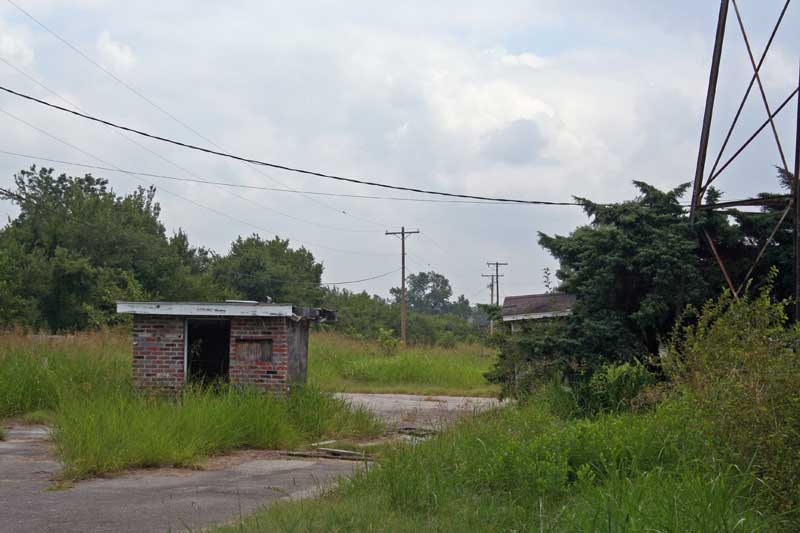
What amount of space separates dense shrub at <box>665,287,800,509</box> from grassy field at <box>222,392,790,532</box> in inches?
10.0

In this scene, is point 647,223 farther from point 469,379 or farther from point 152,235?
point 152,235

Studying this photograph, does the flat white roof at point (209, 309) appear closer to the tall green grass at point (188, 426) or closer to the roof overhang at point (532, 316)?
the tall green grass at point (188, 426)

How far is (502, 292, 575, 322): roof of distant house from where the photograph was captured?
18484 millimetres

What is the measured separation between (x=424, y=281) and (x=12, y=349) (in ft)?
341

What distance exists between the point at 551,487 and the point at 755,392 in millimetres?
2311

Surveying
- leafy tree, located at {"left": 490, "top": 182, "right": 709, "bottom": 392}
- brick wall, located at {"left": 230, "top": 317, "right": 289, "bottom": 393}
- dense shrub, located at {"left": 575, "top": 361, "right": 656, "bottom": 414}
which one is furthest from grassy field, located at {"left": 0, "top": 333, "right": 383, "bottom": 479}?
dense shrub, located at {"left": 575, "top": 361, "right": 656, "bottom": 414}

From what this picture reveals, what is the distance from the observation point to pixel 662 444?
33.3ft

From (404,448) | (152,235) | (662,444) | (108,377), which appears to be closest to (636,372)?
(662,444)

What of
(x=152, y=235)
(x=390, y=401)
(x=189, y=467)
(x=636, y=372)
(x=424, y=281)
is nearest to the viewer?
(x=189, y=467)

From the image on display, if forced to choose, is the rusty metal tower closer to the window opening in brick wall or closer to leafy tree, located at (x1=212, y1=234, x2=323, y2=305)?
the window opening in brick wall

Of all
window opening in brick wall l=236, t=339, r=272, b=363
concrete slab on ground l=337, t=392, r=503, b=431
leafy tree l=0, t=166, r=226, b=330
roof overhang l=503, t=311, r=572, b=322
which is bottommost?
concrete slab on ground l=337, t=392, r=503, b=431

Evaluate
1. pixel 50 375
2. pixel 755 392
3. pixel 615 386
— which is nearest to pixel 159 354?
pixel 50 375

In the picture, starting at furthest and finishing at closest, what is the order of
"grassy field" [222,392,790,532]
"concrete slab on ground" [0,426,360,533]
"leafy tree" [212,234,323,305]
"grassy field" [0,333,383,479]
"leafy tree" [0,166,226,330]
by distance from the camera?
"leafy tree" [212,234,323,305]
"leafy tree" [0,166,226,330]
"grassy field" [0,333,383,479]
"concrete slab on ground" [0,426,360,533]
"grassy field" [222,392,790,532]

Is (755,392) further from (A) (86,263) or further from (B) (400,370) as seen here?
(A) (86,263)
